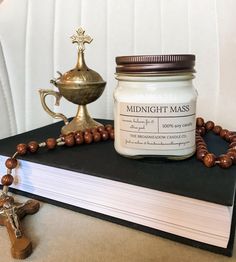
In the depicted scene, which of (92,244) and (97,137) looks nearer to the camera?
→ (92,244)

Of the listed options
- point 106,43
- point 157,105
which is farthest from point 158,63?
point 106,43

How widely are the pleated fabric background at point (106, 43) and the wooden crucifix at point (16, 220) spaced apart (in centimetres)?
38

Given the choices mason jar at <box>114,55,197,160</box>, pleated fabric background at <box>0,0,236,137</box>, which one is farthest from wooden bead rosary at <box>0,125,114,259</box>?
pleated fabric background at <box>0,0,236,137</box>

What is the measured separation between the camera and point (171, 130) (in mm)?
356

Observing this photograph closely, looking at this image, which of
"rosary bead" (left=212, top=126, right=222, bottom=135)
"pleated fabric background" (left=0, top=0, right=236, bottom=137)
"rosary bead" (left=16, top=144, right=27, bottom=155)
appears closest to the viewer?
"rosary bead" (left=16, top=144, right=27, bottom=155)

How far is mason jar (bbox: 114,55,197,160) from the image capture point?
1.12 feet

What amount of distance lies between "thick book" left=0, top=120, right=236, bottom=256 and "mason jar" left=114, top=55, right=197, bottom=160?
3 centimetres

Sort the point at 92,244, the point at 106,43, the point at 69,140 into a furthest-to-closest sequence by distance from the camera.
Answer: the point at 106,43, the point at 69,140, the point at 92,244

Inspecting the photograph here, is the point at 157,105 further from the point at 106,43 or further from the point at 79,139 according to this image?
the point at 106,43

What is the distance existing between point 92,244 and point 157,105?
18 centimetres

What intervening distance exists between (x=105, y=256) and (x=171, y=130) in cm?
16

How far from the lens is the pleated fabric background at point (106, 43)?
65cm

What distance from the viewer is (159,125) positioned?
36 centimetres

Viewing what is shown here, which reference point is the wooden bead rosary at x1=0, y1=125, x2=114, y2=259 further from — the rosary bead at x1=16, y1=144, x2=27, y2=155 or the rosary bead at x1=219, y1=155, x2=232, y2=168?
the rosary bead at x1=219, y1=155, x2=232, y2=168
